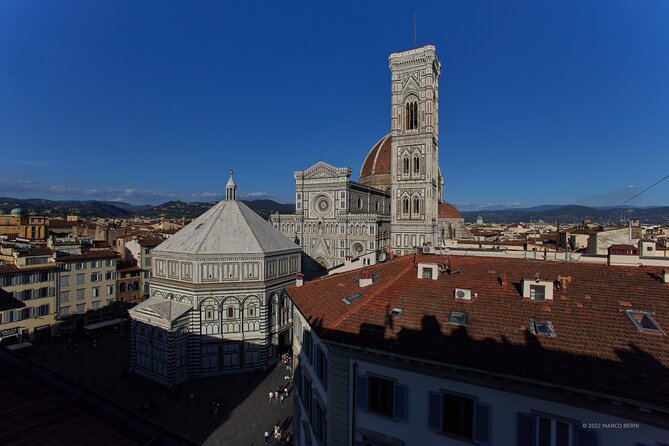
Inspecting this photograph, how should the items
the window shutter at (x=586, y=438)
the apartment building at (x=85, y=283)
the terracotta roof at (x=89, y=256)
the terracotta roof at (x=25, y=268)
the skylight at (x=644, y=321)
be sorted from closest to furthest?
the window shutter at (x=586, y=438) < the skylight at (x=644, y=321) < the terracotta roof at (x=25, y=268) < the apartment building at (x=85, y=283) < the terracotta roof at (x=89, y=256)

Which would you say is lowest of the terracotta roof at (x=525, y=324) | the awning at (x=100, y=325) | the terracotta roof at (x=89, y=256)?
the awning at (x=100, y=325)

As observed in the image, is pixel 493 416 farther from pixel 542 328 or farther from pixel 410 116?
pixel 410 116

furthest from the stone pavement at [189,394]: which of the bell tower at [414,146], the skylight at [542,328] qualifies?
the bell tower at [414,146]

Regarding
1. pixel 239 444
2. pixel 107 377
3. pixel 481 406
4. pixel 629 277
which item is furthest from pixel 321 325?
pixel 107 377

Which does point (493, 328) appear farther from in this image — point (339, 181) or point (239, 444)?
point (339, 181)

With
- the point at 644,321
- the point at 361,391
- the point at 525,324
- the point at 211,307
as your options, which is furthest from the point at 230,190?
the point at 644,321

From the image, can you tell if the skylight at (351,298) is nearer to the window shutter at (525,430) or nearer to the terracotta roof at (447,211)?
the window shutter at (525,430)
